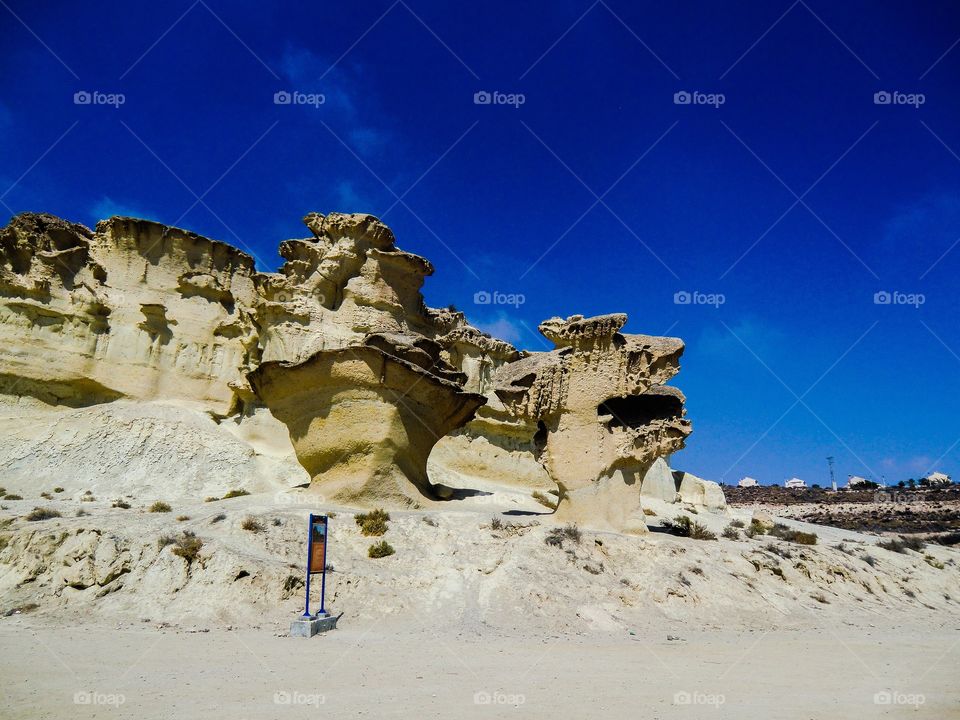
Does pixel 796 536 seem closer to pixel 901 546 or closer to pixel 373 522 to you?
pixel 901 546

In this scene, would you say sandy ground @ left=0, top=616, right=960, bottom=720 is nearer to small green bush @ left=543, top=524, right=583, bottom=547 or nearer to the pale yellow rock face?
small green bush @ left=543, top=524, right=583, bottom=547

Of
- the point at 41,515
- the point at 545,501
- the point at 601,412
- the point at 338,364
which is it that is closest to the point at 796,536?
the point at 601,412

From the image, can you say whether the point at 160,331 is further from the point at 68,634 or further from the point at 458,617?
the point at 458,617

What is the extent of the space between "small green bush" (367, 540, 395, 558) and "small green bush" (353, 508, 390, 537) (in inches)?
26.0

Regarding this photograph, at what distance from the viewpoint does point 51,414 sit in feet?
77.3

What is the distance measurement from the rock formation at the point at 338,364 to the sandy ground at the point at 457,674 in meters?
A: 5.35

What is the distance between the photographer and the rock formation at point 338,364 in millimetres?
14430

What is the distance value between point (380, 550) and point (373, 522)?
1135 mm

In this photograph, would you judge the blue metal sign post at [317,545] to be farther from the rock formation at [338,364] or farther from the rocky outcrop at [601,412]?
the rocky outcrop at [601,412]

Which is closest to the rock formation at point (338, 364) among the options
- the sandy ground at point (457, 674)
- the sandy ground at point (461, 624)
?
the sandy ground at point (461, 624)

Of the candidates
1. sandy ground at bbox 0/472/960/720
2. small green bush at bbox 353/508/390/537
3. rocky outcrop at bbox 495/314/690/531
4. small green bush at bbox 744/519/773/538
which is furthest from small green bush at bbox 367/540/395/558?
small green bush at bbox 744/519/773/538

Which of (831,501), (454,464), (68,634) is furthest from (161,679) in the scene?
(831,501)

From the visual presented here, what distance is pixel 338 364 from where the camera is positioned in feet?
51.3

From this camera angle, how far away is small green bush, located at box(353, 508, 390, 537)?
41.8ft
